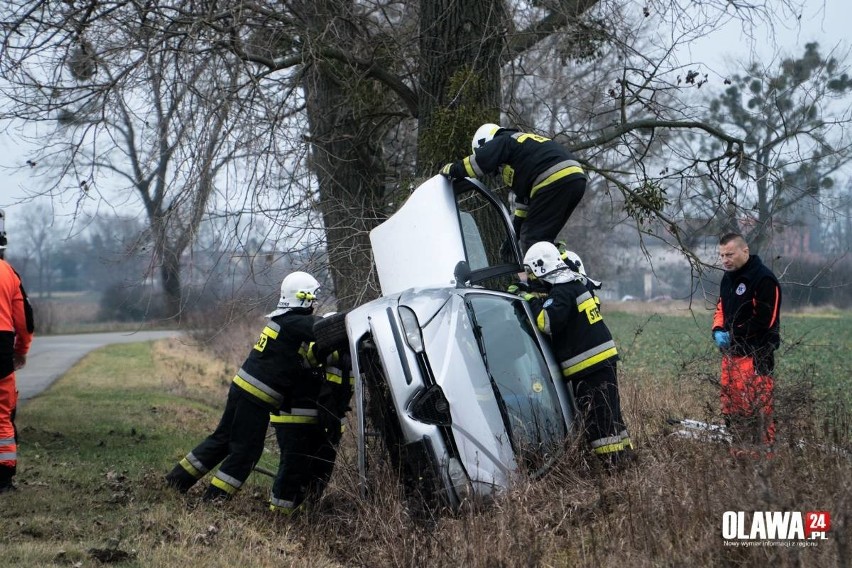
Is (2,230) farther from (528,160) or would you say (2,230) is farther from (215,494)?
(528,160)

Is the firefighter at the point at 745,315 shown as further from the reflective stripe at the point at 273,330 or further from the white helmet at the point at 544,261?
the reflective stripe at the point at 273,330

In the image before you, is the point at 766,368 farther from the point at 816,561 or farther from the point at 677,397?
the point at 816,561

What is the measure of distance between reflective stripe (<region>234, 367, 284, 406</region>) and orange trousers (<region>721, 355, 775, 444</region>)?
3.07 metres

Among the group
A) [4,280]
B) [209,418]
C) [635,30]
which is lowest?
[209,418]

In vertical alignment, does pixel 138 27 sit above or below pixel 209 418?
above

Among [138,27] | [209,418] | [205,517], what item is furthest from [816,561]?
[209,418]

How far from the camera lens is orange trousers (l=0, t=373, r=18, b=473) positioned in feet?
22.3

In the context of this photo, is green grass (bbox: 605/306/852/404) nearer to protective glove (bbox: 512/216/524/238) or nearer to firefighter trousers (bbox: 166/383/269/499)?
protective glove (bbox: 512/216/524/238)

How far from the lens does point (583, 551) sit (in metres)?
4.43

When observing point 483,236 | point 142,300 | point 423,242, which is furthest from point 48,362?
point 423,242

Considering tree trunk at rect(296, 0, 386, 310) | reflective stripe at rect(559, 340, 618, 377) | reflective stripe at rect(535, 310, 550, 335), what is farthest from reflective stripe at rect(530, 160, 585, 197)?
tree trunk at rect(296, 0, 386, 310)

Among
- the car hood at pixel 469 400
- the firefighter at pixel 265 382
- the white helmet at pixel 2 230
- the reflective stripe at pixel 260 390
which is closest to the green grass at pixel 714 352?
the car hood at pixel 469 400

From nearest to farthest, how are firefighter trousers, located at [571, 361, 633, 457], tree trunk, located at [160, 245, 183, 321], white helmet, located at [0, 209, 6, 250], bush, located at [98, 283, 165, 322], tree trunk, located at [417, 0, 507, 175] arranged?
1. firefighter trousers, located at [571, 361, 633, 457]
2. white helmet, located at [0, 209, 6, 250]
3. tree trunk, located at [417, 0, 507, 175]
4. tree trunk, located at [160, 245, 183, 321]
5. bush, located at [98, 283, 165, 322]

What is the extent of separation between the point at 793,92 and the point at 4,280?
698 cm
